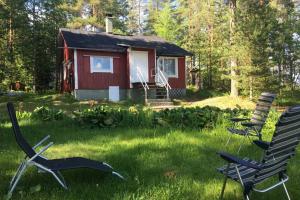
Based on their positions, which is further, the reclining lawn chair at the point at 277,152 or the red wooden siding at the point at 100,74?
the red wooden siding at the point at 100,74

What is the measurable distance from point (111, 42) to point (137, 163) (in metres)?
18.1

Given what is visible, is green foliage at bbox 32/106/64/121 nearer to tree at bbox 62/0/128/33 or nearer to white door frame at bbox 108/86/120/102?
white door frame at bbox 108/86/120/102

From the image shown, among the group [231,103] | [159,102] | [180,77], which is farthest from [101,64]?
[231,103]

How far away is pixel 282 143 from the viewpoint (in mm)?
3223

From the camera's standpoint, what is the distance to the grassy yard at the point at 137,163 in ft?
13.5

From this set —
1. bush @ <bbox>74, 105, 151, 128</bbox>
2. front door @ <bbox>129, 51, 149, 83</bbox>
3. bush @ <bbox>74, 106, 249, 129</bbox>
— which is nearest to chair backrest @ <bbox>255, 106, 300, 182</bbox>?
bush @ <bbox>74, 106, 249, 129</bbox>

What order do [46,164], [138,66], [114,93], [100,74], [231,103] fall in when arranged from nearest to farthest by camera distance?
[46,164] → [231,103] → [100,74] → [114,93] → [138,66]

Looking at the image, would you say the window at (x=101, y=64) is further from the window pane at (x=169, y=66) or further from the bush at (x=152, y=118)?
the bush at (x=152, y=118)

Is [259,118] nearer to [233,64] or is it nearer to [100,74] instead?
[233,64]

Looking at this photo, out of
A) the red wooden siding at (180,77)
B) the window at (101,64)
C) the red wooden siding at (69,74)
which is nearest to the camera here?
the window at (101,64)

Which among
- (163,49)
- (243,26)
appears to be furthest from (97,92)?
(243,26)

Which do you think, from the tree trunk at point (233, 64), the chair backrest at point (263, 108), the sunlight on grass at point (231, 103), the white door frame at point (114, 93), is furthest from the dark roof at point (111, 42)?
the chair backrest at point (263, 108)

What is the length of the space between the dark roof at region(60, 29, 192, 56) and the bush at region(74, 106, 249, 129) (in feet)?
40.0

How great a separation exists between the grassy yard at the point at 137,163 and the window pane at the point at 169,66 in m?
16.6
